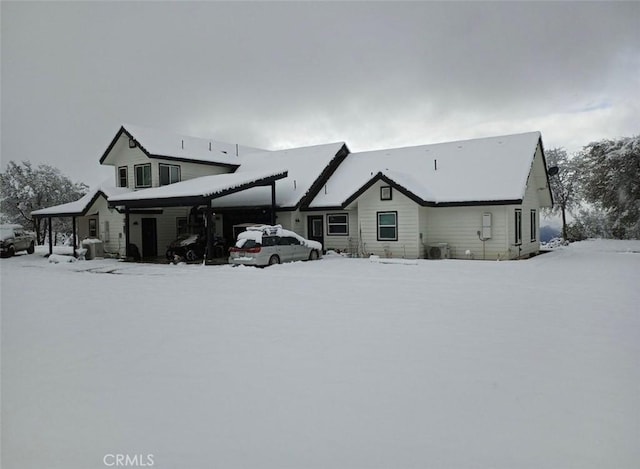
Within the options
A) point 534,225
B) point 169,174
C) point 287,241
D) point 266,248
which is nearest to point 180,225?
point 169,174

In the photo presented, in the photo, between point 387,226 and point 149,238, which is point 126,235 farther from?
point 387,226

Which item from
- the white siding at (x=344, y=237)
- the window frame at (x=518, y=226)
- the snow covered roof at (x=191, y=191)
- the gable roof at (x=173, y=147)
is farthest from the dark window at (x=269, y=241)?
the window frame at (x=518, y=226)

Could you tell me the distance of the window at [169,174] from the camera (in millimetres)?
24413

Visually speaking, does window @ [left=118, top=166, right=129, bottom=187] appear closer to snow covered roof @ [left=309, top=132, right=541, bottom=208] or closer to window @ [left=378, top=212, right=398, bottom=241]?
snow covered roof @ [left=309, top=132, right=541, bottom=208]

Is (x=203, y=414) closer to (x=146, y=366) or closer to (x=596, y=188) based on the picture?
(x=146, y=366)

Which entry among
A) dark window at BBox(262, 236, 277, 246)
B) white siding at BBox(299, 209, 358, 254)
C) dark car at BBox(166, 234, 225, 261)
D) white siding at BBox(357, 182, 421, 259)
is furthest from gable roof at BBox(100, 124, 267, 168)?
white siding at BBox(357, 182, 421, 259)

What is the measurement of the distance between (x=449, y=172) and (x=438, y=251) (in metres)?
4.40

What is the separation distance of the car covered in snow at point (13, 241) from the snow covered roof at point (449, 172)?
1779 centimetres

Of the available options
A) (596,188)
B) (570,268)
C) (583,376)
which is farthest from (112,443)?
(596,188)

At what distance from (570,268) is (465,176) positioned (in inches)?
280

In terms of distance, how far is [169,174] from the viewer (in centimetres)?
2477

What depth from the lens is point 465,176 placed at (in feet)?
70.3

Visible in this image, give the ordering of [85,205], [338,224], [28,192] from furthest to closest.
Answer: [28,192] → [85,205] → [338,224]

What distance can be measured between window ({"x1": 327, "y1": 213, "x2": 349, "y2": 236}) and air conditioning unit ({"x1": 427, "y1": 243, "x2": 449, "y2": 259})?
15.2ft
